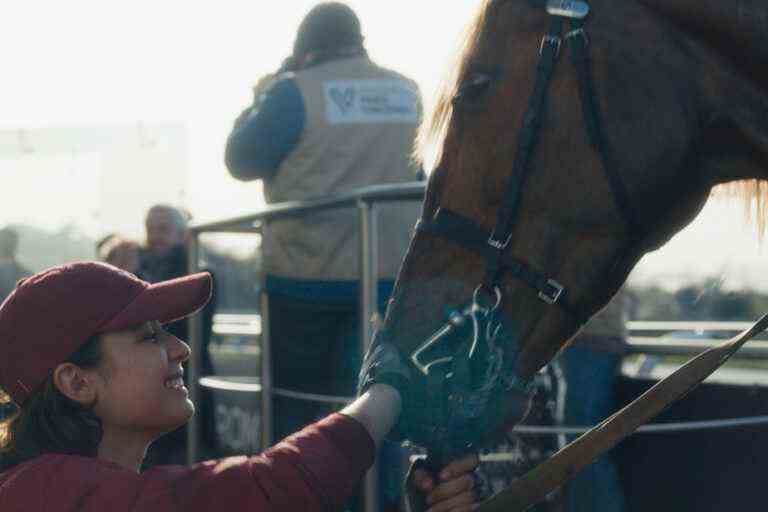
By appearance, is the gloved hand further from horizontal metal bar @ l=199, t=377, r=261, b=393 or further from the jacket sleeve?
horizontal metal bar @ l=199, t=377, r=261, b=393

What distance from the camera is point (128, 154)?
27.4 feet

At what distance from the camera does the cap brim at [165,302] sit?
2.30m

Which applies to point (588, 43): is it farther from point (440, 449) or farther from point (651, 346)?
point (651, 346)

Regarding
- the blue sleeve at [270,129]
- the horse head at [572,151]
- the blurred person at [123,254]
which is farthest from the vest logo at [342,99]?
the horse head at [572,151]

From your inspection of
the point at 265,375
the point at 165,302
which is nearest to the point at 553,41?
the point at 165,302

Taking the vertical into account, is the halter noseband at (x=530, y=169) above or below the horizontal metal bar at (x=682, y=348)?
above

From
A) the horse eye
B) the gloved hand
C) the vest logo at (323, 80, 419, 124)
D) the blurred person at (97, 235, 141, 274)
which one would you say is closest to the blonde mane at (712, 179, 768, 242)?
the horse eye

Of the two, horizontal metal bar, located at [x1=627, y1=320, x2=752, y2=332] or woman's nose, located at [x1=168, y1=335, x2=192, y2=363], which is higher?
woman's nose, located at [x1=168, y1=335, x2=192, y2=363]

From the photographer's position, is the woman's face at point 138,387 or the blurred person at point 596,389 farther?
the blurred person at point 596,389

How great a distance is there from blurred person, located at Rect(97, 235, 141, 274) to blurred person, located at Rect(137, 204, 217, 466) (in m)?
0.04

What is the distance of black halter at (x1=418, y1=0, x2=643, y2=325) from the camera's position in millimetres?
2420

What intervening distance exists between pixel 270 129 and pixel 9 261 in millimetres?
3815

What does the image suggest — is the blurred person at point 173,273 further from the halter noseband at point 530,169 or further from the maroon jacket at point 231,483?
the maroon jacket at point 231,483

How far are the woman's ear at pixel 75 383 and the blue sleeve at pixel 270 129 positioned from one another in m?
1.91
